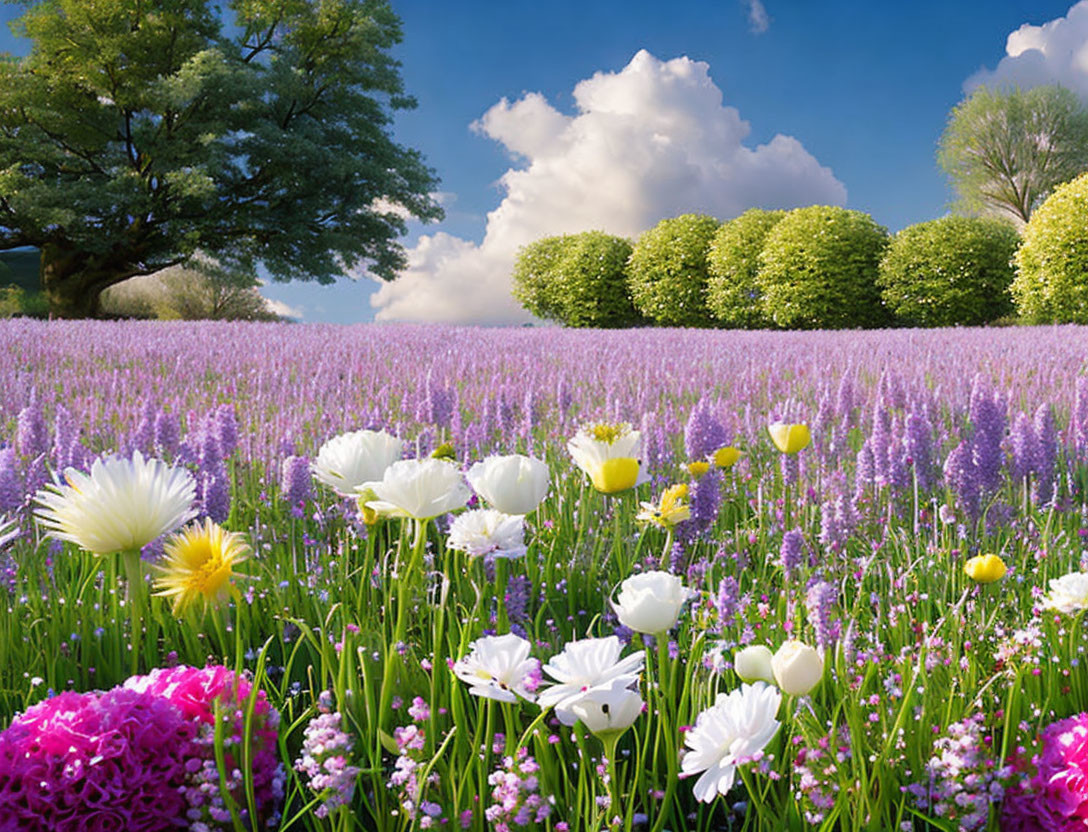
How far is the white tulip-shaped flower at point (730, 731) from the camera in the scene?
3.32 feet

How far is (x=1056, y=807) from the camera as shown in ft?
4.17

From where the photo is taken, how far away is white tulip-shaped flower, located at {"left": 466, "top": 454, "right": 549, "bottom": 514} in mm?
1492

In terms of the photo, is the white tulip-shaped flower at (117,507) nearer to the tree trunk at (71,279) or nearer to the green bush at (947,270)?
the green bush at (947,270)

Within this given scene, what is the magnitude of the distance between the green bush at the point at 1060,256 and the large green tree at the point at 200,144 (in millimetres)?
17174

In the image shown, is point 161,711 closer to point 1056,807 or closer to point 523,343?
point 1056,807

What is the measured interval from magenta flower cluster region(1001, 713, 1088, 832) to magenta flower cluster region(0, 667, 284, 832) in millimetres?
1173

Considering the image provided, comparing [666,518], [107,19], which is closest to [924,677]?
[666,518]

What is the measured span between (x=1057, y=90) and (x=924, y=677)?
41116 mm

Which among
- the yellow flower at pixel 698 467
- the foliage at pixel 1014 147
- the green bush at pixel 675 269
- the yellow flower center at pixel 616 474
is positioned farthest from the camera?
the foliage at pixel 1014 147

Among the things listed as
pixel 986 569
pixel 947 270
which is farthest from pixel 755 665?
pixel 947 270

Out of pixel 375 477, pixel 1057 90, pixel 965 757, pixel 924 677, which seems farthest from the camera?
pixel 1057 90

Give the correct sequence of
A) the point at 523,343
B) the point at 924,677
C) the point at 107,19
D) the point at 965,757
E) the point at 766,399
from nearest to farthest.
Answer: the point at 965,757 < the point at 924,677 < the point at 766,399 < the point at 523,343 < the point at 107,19

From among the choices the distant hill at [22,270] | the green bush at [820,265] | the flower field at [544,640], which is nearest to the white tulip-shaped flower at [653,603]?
the flower field at [544,640]

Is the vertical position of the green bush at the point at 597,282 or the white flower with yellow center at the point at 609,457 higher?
the green bush at the point at 597,282
